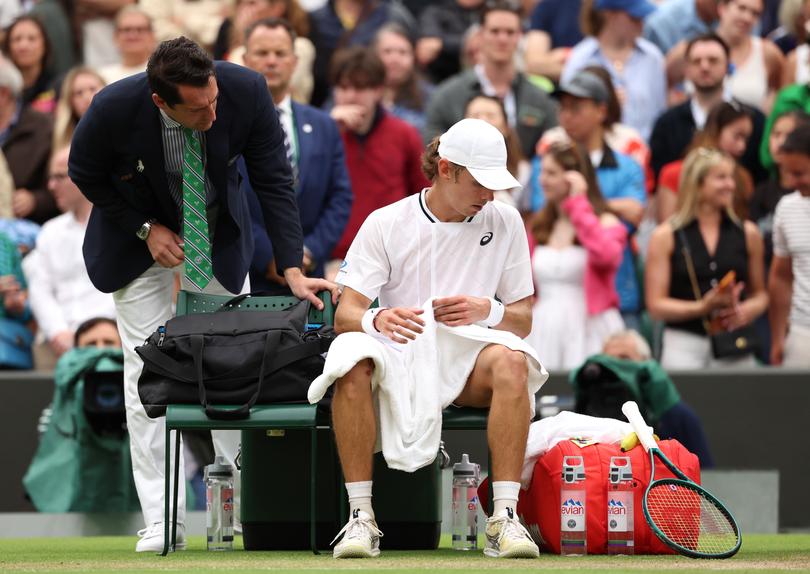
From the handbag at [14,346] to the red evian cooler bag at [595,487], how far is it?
4707 millimetres

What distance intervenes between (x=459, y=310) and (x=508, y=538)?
0.91m

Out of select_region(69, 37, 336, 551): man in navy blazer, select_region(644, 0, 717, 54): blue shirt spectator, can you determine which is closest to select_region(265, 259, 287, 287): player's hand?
select_region(69, 37, 336, 551): man in navy blazer

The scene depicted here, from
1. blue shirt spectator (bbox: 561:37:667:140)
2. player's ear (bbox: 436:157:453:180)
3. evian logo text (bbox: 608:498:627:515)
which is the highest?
blue shirt spectator (bbox: 561:37:667:140)

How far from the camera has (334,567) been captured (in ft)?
17.6

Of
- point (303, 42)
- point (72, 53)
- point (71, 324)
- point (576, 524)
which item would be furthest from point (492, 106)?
point (576, 524)

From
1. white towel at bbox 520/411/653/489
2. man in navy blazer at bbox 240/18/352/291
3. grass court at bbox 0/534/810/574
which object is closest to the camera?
grass court at bbox 0/534/810/574

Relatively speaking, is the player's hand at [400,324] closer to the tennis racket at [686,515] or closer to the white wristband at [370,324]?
the white wristband at [370,324]

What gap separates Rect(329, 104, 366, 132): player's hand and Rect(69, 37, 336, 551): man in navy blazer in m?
3.07

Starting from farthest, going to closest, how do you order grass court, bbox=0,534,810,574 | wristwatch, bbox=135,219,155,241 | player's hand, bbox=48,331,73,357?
1. player's hand, bbox=48,331,73,357
2. wristwatch, bbox=135,219,155,241
3. grass court, bbox=0,534,810,574

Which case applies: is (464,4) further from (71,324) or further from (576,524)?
(576,524)

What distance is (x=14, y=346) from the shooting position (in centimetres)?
1016

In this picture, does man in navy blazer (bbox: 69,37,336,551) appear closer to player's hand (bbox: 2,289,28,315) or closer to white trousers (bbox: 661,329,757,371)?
player's hand (bbox: 2,289,28,315)

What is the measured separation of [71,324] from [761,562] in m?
5.54

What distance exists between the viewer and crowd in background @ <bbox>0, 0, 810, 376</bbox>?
9789 millimetres
